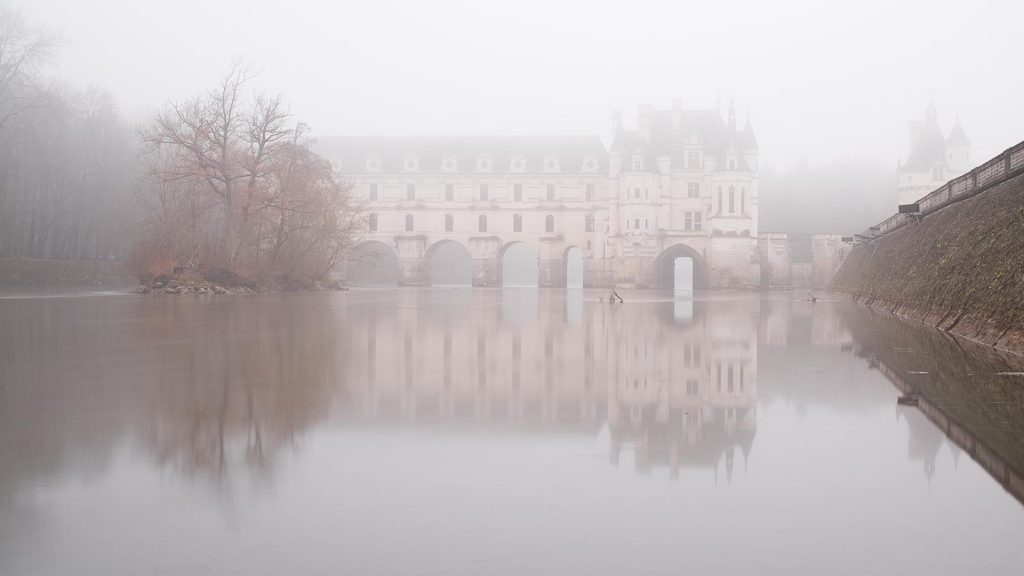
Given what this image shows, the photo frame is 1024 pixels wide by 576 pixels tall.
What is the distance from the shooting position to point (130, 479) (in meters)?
4.62

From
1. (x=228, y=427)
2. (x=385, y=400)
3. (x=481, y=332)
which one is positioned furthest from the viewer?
(x=481, y=332)

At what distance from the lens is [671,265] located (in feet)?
236

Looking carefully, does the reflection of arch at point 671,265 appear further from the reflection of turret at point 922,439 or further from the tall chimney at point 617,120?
the reflection of turret at point 922,439

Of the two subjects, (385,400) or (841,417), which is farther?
(385,400)

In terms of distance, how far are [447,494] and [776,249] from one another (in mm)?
69158

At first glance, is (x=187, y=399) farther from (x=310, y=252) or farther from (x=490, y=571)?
(x=310, y=252)

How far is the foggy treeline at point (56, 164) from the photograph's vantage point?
44188 mm

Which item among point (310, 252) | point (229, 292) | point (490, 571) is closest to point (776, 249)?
point (310, 252)

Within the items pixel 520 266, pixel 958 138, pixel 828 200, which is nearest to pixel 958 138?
pixel 958 138

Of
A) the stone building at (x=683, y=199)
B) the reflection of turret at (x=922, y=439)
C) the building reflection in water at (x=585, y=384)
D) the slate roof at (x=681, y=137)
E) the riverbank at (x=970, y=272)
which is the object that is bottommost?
the reflection of turret at (x=922, y=439)

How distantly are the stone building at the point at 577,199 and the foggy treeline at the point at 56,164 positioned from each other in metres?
20.8

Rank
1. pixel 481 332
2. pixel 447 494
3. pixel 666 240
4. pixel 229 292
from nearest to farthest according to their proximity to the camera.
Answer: pixel 447 494 < pixel 481 332 < pixel 229 292 < pixel 666 240

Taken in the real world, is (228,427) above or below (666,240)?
below

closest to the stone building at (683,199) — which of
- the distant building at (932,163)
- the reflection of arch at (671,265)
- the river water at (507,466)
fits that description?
the reflection of arch at (671,265)
